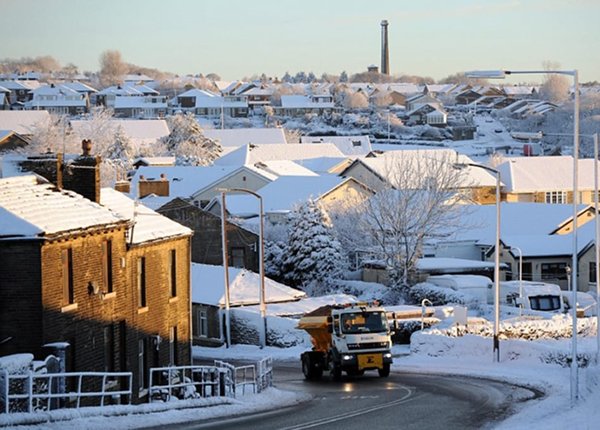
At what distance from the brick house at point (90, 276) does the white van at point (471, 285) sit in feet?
97.2

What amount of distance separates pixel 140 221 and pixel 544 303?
33.7 meters

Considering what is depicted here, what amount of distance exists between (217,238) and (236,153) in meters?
55.6

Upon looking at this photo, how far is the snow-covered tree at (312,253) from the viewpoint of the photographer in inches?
3009

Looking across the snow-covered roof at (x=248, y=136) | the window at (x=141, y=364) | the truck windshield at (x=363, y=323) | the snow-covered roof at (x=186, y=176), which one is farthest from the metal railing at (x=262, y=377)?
the snow-covered roof at (x=248, y=136)

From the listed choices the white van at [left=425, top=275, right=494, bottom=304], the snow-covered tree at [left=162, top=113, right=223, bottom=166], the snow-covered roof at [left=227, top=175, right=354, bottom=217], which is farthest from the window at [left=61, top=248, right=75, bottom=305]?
the snow-covered tree at [left=162, top=113, right=223, bottom=166]

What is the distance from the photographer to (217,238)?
7744cm

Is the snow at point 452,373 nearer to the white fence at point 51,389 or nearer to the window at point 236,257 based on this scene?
the white fence at point 51,389

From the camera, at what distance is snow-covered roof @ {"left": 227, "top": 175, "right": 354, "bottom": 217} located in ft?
295

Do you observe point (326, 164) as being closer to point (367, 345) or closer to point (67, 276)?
point (367, 345)

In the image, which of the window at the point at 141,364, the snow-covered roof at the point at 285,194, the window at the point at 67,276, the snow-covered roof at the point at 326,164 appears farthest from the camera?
the snow-covered roof at the point at 326,164

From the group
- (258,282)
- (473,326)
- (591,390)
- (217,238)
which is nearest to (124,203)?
(591,390)

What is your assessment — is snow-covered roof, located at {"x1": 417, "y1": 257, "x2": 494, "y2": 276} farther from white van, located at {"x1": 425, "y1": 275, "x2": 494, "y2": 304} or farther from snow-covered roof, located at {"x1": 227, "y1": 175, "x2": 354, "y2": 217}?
snow-covered roof, located at {"x1": 227, "y1": 175, "x2": 354, "y2": 217}

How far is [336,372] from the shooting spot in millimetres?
42250

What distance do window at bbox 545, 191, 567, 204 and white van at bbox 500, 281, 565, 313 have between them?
46.3 metres
